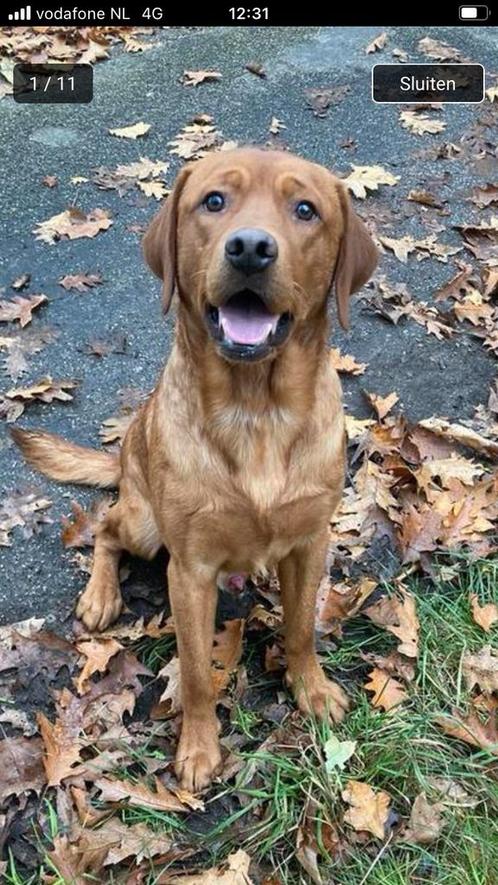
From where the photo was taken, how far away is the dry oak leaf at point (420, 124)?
6680mm

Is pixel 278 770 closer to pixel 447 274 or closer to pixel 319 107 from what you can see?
pixel 447 274

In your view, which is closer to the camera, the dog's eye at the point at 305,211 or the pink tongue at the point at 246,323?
the pink tongue at the point at 246,323

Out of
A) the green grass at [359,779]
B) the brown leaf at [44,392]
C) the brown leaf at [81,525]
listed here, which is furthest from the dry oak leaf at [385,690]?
the brown leaf at [44,392]

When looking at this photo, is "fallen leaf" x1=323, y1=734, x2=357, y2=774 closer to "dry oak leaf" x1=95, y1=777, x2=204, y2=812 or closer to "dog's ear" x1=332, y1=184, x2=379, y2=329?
"dry oak leaf" x1=95, y1=777, x2=204, y2=812

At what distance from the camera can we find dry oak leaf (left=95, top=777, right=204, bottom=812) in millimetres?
2688

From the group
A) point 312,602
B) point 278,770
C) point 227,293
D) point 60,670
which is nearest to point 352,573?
point 312,602

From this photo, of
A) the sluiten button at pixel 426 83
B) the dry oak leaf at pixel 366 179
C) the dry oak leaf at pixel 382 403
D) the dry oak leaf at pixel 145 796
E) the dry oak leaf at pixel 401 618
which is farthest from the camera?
the sluiten button at pixel 426 83

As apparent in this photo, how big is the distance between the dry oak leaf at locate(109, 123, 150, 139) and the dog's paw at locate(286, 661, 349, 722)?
15.4ft

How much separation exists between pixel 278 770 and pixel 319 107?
566 centimetres

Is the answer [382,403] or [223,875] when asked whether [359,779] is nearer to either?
[223,875]

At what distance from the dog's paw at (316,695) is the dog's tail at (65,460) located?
3.95ft

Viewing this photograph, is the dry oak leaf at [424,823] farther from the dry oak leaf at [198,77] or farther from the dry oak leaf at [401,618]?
the dry oak leaf at [198,77]
